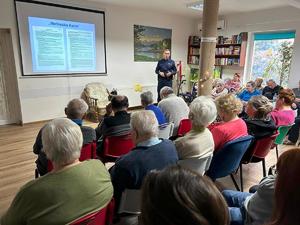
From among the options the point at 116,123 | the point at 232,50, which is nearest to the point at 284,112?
the point at 116,123

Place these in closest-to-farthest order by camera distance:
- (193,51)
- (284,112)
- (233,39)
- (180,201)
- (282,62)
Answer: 1. (180,201)
2. (284,112)
3. (282,62)
4. (233,39)
5. (193,51)

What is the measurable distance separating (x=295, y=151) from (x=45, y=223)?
1.09 m

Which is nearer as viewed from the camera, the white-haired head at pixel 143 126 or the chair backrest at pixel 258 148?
the white-haired head at pixel 143 126

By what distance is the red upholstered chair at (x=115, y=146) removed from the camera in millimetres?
2438

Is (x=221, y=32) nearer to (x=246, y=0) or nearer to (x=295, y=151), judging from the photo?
(x=246, y=0)

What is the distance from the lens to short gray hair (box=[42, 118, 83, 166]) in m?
1.30

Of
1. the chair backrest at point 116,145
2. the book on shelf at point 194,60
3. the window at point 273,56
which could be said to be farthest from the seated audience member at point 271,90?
the chair backrest at point 116,145

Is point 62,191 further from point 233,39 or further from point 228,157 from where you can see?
point 233,39

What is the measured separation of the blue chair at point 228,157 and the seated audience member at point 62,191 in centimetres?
113

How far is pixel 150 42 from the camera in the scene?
23.3 ft

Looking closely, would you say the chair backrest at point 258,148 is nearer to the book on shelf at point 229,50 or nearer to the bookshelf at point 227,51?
the bookshelf at point 227,51

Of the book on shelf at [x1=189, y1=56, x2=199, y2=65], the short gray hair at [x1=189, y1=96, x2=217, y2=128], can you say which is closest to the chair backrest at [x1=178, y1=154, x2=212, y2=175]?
the short gray hair at [x1=189, y1=96, x2=217, y2=128]

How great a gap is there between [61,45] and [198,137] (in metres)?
4.57

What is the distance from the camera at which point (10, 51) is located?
4977 millimetres
